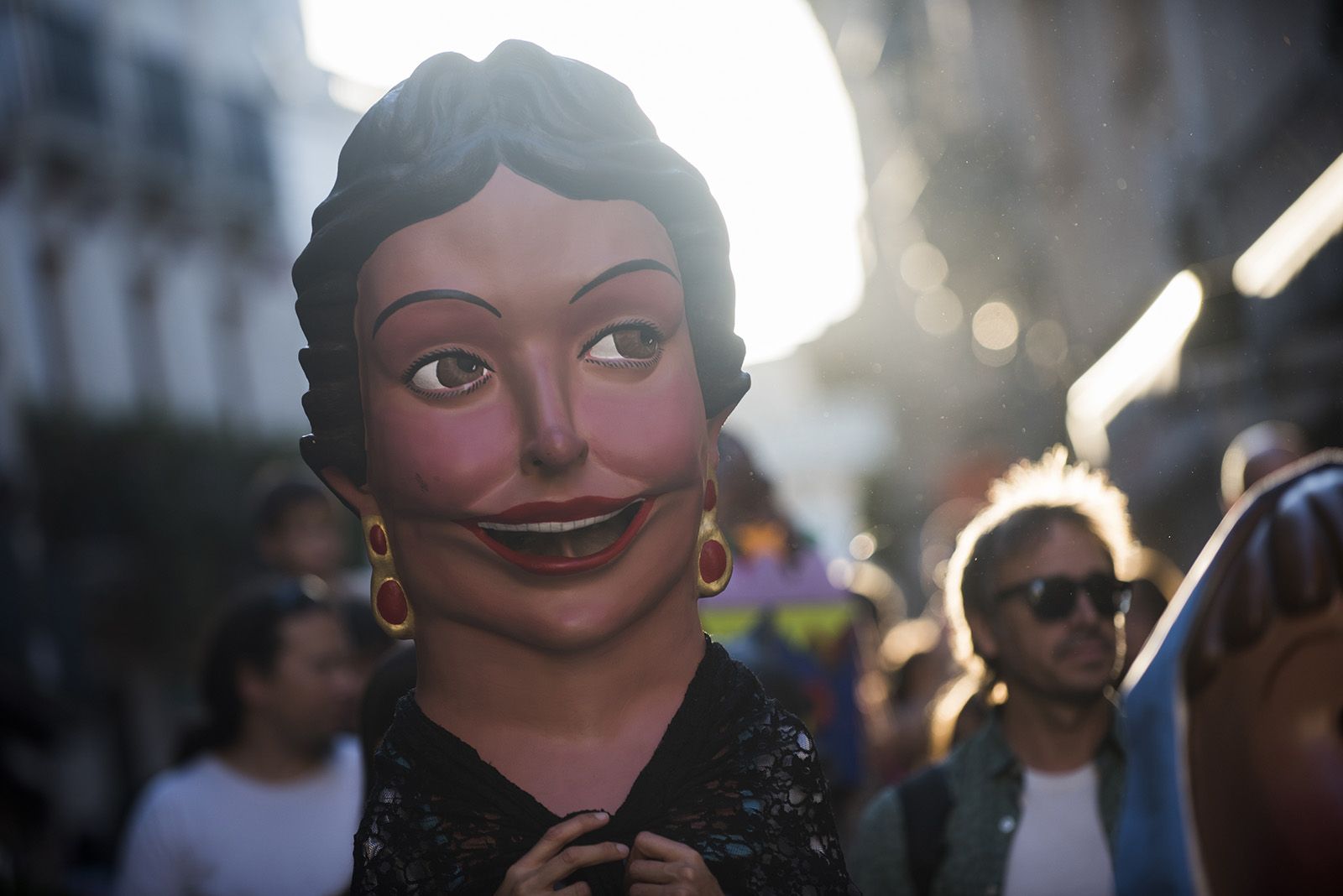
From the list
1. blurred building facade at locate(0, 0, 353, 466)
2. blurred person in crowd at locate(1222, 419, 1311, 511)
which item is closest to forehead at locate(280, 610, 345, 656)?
blurred person in crowd at locate(1222, 419, 1311, 511)

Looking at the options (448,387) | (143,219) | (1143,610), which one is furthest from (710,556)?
(143,219)

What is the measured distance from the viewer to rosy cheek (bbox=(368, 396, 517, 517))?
211 centimetres

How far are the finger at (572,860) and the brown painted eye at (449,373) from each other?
2.23 ft

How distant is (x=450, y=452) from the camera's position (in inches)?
83.2

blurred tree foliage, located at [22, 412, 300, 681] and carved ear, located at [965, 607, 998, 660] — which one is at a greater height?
blurred tree foliage, located at [22, 412, 300, 681]

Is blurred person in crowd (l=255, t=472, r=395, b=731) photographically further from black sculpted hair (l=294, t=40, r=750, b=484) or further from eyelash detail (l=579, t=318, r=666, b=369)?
eyelash detail (l=579, t=318, r=666, b=369)

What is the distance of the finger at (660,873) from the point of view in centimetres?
202

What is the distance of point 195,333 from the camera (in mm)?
21906

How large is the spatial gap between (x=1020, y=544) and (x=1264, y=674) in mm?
537

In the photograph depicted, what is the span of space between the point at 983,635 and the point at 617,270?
1.22 m

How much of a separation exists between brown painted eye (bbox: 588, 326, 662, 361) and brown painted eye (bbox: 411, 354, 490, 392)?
0.55 ft

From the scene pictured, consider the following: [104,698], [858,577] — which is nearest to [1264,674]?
[858,577]

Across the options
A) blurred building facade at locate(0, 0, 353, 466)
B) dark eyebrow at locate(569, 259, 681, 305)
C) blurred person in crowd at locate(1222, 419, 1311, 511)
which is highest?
blurred building facade at locate(0, 0, 353, 466)

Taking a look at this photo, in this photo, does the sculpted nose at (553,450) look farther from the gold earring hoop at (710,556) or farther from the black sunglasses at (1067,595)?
the black sunglasses at (1067,595)
